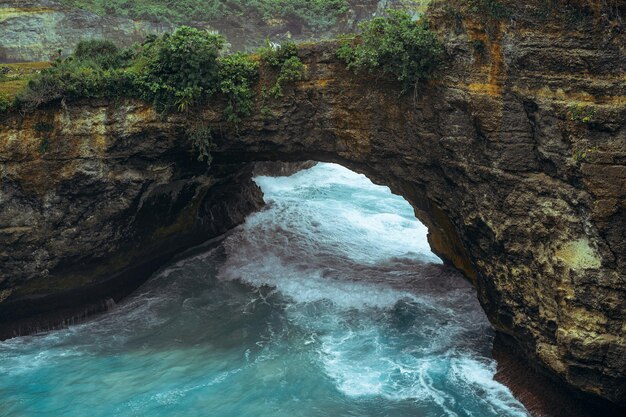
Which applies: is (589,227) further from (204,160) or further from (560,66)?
(204,160)

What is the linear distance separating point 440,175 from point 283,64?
176 inches

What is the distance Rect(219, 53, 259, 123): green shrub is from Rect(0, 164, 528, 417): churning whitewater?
5332 millimetres

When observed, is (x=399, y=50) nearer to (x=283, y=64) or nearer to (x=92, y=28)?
(x=283, y=64)

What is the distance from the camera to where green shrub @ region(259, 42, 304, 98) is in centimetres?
1344

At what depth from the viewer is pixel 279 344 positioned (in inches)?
542

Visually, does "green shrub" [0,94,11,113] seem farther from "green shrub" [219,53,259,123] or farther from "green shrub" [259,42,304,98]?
"green shrub" [259,42,304,98]

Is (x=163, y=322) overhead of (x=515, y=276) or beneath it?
beneath

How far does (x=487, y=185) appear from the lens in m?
11.7

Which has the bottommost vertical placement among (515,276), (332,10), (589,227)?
(515,276)

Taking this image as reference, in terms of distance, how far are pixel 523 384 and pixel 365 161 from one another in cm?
617

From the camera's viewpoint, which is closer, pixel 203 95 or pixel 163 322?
pixel 203 95

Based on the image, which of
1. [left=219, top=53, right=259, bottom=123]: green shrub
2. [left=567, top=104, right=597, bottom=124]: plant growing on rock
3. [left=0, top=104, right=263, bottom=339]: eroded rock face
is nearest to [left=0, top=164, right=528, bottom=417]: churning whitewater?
[left=0, top=104, right=263, bottom=339]: eroded rock face

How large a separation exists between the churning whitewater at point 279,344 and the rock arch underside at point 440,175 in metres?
1.05

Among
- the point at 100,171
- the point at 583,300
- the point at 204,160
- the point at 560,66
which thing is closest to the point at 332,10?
the point at 204,160
